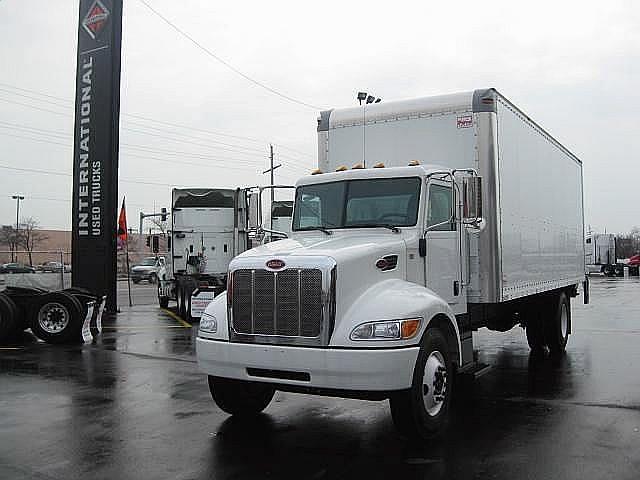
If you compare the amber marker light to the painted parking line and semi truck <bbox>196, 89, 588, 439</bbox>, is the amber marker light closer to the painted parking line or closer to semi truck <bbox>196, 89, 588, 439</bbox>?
semi truck <bbox>196, 89, 588, 439</bbox>

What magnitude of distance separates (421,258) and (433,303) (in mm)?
821

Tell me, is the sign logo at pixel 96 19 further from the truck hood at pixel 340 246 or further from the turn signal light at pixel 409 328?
the turn signal light at pixel 409 328

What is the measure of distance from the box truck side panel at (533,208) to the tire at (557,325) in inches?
15.6

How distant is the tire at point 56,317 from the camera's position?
43.3 feet

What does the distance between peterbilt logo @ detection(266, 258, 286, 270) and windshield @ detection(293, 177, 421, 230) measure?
1.41m

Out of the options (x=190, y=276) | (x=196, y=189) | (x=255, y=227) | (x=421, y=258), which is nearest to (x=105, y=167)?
(x=196, y=189)

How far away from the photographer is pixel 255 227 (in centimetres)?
834

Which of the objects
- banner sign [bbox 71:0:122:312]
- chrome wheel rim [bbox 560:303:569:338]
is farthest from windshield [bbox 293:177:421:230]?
banner sign [bbox 71:0:122:312]

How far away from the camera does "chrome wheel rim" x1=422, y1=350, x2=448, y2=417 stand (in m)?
6.28

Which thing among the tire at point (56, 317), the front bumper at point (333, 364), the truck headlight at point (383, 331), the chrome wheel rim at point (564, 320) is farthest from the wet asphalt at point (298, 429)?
the tire at point (56, 317)

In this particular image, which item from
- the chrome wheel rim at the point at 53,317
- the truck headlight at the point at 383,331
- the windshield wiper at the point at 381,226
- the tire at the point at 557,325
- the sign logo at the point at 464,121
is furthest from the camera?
the chrome wheel rim at the point at 53,317

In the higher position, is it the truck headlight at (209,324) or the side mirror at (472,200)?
the side mirror at (472,200)

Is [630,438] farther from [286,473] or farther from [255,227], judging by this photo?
[255,227]

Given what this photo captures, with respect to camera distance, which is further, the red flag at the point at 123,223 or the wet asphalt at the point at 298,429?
the red flag at the point at 123,223
